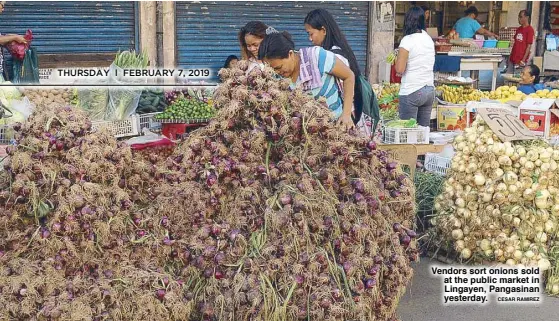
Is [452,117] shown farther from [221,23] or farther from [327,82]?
[327,82]

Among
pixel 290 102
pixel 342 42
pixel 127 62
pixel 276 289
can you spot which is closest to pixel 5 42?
pixel 127 62

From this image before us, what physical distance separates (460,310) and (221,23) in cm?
588

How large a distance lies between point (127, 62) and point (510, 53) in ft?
26.4

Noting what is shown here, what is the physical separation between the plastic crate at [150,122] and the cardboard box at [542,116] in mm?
3331

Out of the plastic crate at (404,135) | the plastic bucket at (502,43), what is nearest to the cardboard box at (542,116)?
the plastic crate at (404,135)

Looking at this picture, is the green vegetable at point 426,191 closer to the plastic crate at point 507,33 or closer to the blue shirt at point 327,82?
the blue shirt at point 327,82

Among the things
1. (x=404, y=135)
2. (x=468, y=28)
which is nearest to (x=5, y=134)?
(x=404, y=135)

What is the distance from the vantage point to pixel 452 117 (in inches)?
306

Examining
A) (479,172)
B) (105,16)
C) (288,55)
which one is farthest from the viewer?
(105,16)

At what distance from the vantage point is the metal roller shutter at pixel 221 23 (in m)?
8.48

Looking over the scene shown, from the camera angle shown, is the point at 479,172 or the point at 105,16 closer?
the point at 479,172

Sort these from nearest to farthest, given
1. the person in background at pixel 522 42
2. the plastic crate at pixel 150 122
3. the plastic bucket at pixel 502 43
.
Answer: the plastic crate at pixel 150 122
the person in background at pixel 522 42
the plastic bucket at pixel 502 43

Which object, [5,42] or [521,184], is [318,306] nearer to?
[521,184]

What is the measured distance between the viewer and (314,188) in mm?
2719
